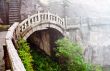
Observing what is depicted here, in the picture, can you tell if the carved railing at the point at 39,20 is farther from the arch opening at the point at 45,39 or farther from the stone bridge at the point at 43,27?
the arch opening at the point at 45,39

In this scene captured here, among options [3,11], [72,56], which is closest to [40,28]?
[72,56]

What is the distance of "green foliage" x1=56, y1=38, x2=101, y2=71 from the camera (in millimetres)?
16931

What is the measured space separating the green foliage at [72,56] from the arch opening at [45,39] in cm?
145

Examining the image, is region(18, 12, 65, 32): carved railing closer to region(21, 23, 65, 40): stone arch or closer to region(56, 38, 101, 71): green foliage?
region(21, 23, 65, 40): stone arch

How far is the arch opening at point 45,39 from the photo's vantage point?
63.2ft

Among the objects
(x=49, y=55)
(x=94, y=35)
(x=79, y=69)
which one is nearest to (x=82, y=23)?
(x=94, y=35)

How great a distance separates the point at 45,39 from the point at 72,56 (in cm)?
324

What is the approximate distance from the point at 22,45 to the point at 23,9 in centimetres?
802

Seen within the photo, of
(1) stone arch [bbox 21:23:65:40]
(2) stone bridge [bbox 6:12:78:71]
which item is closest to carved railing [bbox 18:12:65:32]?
(2) stone bridge [bbox 6:12:78:71]

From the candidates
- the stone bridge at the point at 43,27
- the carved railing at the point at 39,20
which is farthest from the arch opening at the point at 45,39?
the carved railing at the point at 39,20

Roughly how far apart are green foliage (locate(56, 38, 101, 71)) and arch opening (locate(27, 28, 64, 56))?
57.1 inches

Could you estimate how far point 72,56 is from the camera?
17266 millimetres

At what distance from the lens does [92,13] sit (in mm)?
26828

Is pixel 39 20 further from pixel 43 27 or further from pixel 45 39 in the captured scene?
pixel 45 39
